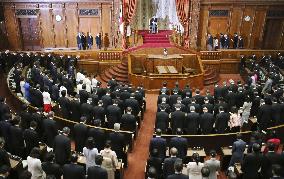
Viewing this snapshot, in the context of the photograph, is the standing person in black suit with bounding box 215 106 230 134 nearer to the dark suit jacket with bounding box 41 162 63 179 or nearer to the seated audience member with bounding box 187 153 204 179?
the seated audience member with bounding box 187 153 204 179

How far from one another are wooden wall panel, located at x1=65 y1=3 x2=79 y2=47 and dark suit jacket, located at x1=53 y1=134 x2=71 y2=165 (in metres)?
12.3

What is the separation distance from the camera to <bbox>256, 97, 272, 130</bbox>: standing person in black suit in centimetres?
1003

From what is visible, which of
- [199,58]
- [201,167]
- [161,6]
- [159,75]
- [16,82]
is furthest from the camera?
[161,6]

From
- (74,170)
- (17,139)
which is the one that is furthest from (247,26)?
(74,170)

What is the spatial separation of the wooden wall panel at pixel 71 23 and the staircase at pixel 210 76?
7537 mm

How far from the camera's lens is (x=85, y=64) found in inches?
694

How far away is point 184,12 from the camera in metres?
18.4

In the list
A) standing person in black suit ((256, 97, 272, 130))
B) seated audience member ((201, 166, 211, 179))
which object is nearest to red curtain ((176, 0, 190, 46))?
standing person in black suit ((256, 97, 272, 130))

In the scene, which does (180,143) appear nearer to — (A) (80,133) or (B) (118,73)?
(A) (80,133)

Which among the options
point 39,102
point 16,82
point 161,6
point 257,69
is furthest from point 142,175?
point 161,6

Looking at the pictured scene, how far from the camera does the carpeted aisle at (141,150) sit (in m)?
8.98

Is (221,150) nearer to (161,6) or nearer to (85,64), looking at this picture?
(85,64)

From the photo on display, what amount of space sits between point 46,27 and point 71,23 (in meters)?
1.42

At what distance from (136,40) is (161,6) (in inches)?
129
